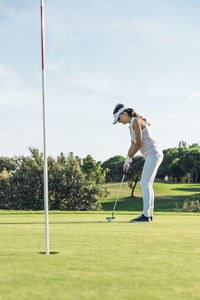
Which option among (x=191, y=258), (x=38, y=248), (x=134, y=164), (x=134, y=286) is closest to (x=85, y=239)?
(x=38, y=248)

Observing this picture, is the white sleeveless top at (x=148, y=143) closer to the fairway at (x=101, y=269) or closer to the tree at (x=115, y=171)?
the fairway at (x=101, y=269)

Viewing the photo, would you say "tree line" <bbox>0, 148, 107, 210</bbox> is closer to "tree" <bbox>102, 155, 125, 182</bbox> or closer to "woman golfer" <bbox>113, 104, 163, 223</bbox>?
"tree" <bbox>102, 155, 125, 182</bbox>

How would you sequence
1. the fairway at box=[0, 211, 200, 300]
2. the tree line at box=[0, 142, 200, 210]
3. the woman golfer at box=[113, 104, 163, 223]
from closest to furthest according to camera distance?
the fairway at box=[0, 211, 200, 300], the woman golfer at box=[113, 104, 163, 223], the tree line at box=[0, 142, 200, 210]

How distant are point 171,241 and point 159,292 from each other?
2.24 meters

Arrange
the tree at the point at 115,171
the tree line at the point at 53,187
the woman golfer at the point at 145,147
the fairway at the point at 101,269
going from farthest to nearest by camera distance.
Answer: the tree at the point at 115,171 < the tree line at the point at 53,187 < the woman golfer at the point at 145,147 < the fairway at the point at 101,269

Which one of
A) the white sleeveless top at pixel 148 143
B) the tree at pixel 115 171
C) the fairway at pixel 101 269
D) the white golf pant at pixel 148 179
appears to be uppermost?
the tree at pixel 115 171

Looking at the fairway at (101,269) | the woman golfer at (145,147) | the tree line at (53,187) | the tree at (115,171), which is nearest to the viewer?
the fairway at (101,269)

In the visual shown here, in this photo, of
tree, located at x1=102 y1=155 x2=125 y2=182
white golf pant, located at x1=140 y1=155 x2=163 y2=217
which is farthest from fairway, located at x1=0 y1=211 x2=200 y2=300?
tree, located at x1=102 y1=155 x2=125 y2=182

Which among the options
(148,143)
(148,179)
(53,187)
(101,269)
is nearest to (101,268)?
(101,269)

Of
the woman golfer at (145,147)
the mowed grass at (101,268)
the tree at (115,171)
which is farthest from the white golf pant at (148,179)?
the tree at (115,171)

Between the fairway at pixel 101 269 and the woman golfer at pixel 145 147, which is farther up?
the woman golfer at pixel 145 147

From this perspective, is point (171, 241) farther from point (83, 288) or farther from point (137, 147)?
point (137, 147)

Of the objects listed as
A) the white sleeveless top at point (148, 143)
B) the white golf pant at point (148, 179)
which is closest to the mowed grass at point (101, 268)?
the white golf pant at point (148, 179)

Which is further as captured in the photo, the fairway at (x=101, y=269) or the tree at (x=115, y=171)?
the tree at (x=115, y=171)
